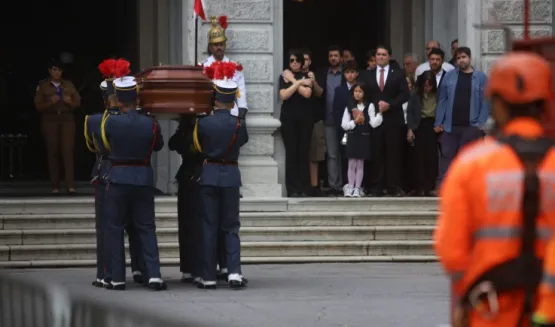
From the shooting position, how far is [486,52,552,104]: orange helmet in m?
5.97

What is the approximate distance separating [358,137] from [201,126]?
15.9ft

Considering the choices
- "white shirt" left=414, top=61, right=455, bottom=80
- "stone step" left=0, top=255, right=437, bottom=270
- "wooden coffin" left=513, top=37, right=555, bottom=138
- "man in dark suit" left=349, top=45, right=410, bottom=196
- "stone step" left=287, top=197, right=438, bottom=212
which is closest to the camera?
"wooden coffin" left=513, top=37, right=555, bottom=138

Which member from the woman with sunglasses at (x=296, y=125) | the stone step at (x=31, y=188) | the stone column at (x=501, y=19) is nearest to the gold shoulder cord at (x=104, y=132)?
the woman with sunglasses at (x=296, y=125)

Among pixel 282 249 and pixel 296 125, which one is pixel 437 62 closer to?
pixel 296 125

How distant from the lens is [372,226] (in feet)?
58.0

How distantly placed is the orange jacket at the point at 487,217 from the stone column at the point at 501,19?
1359 cm

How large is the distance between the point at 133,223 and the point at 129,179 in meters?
0.54

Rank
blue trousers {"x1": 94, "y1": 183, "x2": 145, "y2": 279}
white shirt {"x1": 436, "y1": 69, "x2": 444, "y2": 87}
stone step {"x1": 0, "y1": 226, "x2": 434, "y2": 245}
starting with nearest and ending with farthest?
1. blue trousers {"x1": 94, "y1": 183, "x2": 145, "y2": 279}
2. stone step {"x1": 0, "y1": 226, "x2": 434, "y2": 245}
3. white shirt {"x1": 436, "y1": 69, "x2": 444, "y2": 87}

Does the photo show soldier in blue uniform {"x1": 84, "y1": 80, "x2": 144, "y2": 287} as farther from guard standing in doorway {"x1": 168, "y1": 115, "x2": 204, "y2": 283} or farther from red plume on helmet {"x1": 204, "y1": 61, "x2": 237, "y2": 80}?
red plume on helmet {"x1": 204, "y1": 61, "x2": 237, "y2": 80}

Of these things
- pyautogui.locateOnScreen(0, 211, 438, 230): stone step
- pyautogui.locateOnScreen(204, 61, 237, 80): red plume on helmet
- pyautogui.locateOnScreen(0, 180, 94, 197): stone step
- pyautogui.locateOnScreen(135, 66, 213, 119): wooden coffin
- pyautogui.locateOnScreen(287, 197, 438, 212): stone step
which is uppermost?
pyautogui.locateOnScreen(204, 61, 237, 80): red plume on helmet

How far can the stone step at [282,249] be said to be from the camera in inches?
656

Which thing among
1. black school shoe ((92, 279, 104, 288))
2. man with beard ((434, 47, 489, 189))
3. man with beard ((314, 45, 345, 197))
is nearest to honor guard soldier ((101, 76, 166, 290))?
black school shoe ((92, 279, 104, 288))

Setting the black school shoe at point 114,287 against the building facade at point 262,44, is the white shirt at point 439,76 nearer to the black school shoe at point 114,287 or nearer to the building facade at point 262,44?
the building facade at point 262,44

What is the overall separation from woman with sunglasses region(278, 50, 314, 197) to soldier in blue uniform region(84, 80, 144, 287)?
442cm
